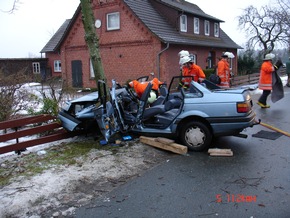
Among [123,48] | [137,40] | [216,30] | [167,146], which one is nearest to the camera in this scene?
[167,146]

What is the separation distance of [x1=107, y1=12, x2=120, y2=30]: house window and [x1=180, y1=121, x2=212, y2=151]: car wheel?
1721 centimetres

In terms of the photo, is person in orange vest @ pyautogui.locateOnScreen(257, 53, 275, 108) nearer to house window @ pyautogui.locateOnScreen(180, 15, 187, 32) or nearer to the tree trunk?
the tree trunk

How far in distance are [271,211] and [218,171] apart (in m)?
1.41

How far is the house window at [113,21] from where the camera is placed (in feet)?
72.7

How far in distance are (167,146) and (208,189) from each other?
1.77 metres

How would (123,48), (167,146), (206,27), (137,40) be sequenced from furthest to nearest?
(206,27)
(123,48)
(137,40)
(167,146)

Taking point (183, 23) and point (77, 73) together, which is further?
point (77, 73)

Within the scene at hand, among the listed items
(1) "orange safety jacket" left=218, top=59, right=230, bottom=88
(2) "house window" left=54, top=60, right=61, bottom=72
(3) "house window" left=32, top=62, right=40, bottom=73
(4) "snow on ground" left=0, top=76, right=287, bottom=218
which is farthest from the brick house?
(4) "snow on ground" left=0, top=76, right=287, bottom=218

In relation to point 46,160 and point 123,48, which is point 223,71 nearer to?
point 46,160

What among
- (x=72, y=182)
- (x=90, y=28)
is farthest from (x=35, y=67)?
(x=72, y=182)

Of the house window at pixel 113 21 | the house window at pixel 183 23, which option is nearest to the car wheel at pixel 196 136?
the house window at pixel 113 21
